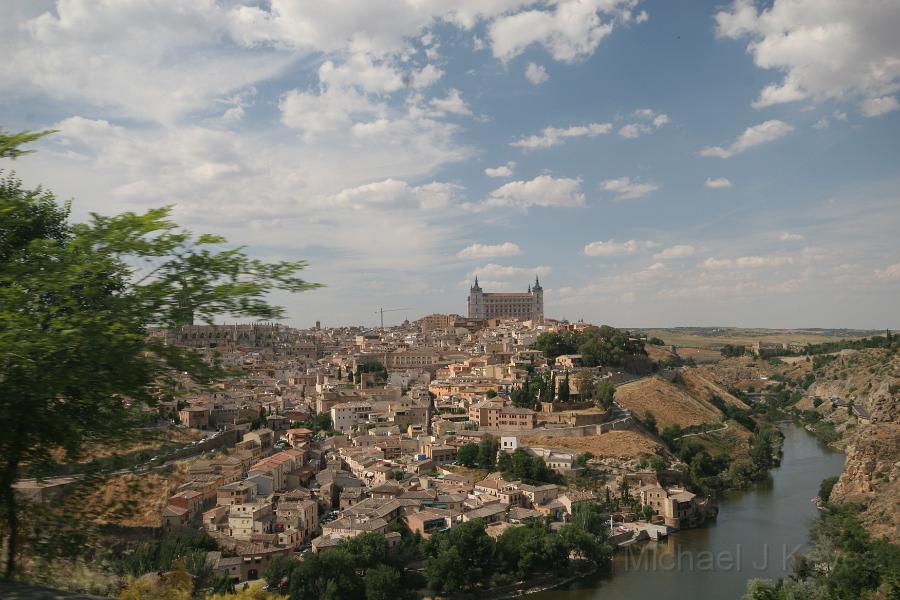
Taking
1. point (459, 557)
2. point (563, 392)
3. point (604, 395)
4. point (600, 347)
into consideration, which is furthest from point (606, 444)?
point (459, 557)

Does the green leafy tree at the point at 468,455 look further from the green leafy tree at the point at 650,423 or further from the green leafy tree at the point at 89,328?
the green leafy tree at the point at 89,328

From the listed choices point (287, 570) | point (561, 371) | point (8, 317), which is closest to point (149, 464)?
point (8, 317)

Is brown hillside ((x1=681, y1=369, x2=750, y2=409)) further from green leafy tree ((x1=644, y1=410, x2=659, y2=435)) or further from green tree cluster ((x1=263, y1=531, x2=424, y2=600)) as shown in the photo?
green tree cluster ((x1=263, y1=531, x2=424, y2=600))

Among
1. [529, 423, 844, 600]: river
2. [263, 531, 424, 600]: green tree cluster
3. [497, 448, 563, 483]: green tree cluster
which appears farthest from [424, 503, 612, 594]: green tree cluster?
[497, 448, 563, 483]: green tree cluster

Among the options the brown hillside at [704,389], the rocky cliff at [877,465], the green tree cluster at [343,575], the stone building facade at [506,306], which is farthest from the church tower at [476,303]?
the green tree cluster at [343,575]

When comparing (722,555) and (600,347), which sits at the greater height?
(600,347)

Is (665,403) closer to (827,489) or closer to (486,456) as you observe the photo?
(827,489)
